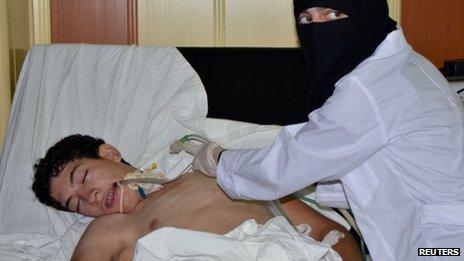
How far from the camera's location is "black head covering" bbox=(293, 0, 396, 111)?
5.60 feet

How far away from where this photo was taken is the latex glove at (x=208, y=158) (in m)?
1.94

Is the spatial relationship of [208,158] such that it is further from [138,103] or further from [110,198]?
[138,103]

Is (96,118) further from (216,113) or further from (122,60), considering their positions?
(216,113)

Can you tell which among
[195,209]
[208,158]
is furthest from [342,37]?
[195,209]

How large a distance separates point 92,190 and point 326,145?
0.83 m

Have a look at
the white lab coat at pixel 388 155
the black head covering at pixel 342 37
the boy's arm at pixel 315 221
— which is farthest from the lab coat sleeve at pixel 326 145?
the boy's arm at pixel 315 221

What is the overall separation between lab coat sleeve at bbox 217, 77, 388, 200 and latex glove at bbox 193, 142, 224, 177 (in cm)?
22

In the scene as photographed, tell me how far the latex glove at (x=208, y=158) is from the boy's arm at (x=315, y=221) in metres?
0.27

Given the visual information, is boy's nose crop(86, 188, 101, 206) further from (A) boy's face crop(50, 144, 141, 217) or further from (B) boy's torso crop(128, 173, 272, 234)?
(B) boy's torso crop(128, 173, 272, 234)

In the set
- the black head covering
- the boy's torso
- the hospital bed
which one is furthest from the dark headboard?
the black head covering

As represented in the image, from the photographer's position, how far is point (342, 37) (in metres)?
1.72

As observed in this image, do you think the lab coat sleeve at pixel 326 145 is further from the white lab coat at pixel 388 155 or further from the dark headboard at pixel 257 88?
the dark headboard at pixel 257 88

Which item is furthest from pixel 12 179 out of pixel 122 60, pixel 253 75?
pixel 253 75

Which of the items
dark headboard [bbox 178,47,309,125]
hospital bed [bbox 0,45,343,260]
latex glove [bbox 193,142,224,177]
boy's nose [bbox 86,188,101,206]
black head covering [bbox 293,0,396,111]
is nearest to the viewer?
black head covering [bbox 293,0,396,111]
